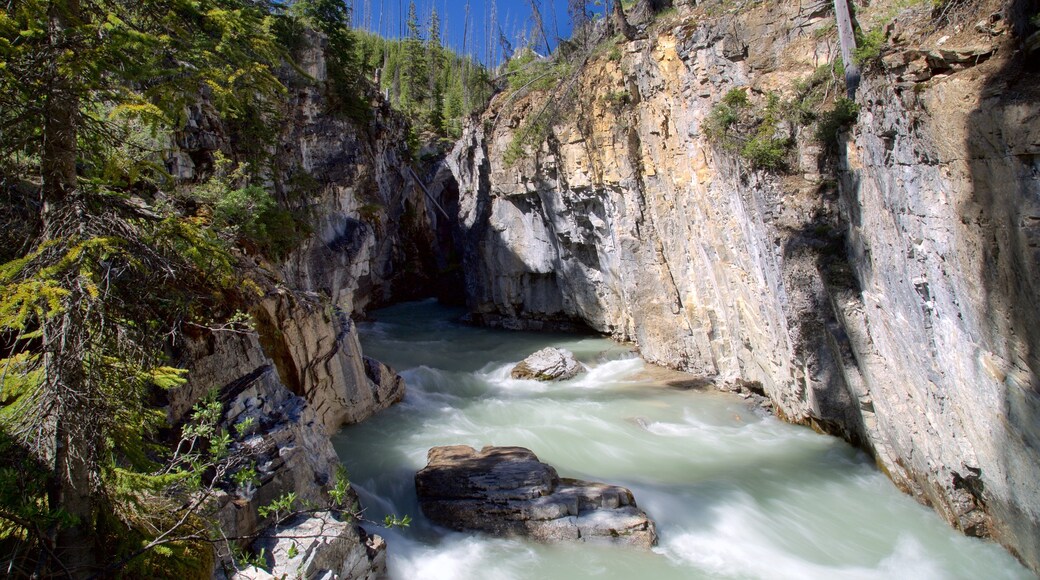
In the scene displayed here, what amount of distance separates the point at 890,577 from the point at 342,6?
24.6 m

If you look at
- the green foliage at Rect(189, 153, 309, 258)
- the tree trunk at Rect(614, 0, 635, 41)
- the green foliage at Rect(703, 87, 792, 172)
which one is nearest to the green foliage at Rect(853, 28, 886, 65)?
the green foliage at Rect(703, 87, 792, 172)

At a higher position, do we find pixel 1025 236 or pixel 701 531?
pixel 1025 236

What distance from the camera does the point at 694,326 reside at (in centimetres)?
1305

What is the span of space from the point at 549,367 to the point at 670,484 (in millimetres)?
6060

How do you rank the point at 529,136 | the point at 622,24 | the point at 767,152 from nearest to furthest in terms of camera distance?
the point at 767,152
the point at 622,24
the point at 529,136

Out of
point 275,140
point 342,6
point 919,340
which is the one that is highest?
point 342,6

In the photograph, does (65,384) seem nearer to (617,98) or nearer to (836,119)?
(836,119)

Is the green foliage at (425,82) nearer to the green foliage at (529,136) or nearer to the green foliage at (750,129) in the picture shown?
the green foliage at (529,136)

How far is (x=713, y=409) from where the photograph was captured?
10.9 meters

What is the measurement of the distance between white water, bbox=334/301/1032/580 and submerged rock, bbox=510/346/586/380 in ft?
1.08

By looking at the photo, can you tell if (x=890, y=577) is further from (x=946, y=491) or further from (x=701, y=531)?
(x=701, y=531)

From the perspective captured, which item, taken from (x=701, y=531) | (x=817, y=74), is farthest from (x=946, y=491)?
(x=817, y=74)

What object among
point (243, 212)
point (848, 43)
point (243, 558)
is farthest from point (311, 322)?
point (848, 43)

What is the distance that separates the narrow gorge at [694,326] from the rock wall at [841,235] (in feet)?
0.13
